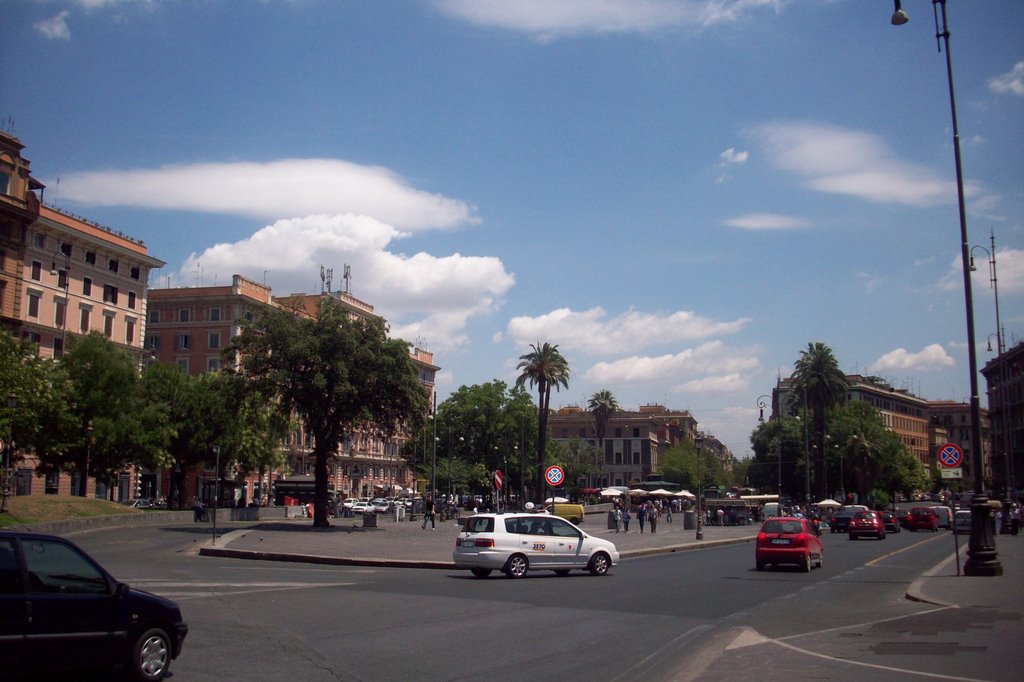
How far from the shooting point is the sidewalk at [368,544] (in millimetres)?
27047

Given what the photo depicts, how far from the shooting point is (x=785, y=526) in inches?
1010

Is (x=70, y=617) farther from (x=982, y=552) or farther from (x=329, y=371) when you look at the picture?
(x=329, y=371)

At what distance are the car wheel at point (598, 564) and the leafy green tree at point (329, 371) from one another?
2247 centimetres

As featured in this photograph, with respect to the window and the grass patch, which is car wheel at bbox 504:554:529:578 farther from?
the window

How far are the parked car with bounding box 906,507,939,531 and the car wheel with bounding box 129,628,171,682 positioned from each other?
57380mm

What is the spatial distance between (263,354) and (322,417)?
14.2 feet

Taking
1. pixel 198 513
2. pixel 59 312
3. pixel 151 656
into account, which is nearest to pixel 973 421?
pixel 151 656

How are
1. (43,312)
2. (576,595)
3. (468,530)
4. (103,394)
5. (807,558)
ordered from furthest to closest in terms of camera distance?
1. (43,312)
2. (103,394)
3. (807,558)
4. (468,530)
5. (576,595)

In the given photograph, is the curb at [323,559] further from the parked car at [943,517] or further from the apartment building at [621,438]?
the apartment building at [621,438]

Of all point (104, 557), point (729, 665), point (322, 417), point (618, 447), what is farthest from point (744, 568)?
point (618, 447)

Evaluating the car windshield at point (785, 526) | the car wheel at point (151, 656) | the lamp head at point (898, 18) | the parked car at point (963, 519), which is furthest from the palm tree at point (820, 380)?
the car wheel at point (151, 656)

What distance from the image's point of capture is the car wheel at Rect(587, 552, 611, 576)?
76.1 ft

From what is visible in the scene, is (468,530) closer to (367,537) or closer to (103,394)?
(367,537)

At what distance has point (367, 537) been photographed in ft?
129
